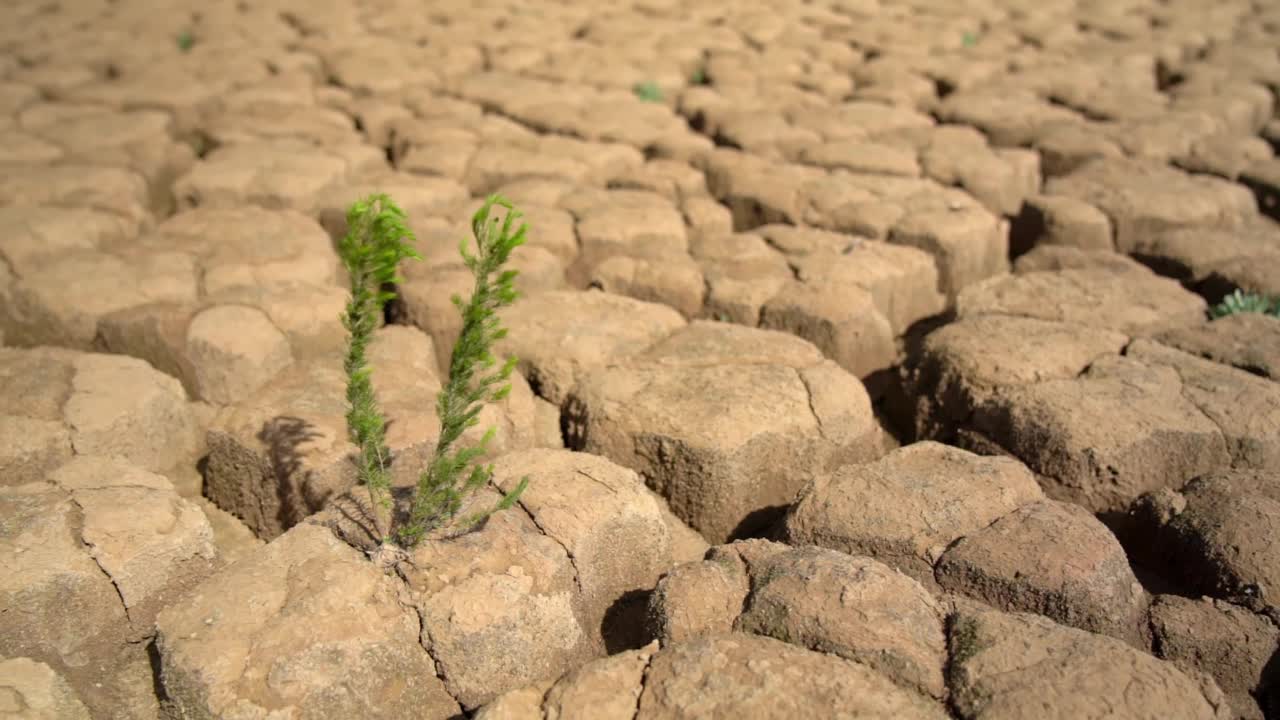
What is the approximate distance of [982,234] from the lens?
3.56 metres

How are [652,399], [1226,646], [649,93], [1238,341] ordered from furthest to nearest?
1. [649,93]
2. [1238,341]
3. [652,399]
4. [1226,646]

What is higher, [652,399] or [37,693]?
[652,399]

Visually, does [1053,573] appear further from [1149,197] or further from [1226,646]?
[1149,197]

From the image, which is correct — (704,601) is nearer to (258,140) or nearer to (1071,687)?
(1071,687)

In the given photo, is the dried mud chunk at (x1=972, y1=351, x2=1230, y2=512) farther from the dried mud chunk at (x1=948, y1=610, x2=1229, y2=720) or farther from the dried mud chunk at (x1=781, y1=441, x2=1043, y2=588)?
the dried mud chunk at (x1=948, y1=610, x2=1229, y2=720)

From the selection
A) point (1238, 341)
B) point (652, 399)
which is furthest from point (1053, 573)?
point (1238, 341)

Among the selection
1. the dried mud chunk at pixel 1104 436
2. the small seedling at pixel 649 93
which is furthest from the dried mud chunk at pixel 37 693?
the small seedling at pixel 649 93

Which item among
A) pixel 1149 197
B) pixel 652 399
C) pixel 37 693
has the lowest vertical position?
pixel 37 693

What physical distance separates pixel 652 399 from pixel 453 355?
0.81 m

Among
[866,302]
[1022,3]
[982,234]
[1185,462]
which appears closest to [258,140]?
[866,302]

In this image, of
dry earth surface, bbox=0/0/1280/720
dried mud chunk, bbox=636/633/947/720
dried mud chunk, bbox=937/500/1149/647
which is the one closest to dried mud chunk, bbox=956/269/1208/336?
dry earth surface, bbox=0/0/1280/720

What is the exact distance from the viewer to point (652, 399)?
2414mm

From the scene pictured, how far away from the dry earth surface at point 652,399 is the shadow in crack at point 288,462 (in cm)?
1

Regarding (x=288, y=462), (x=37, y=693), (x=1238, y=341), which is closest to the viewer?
→ (x=37, y=693)
